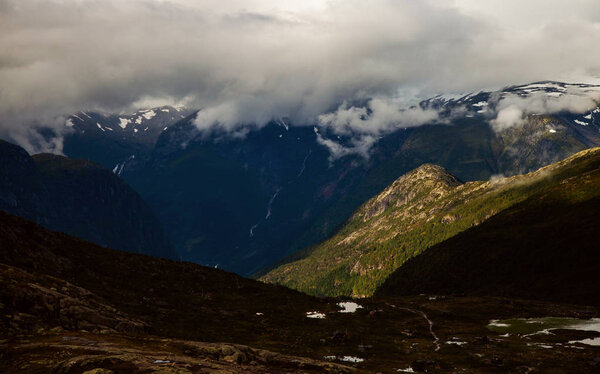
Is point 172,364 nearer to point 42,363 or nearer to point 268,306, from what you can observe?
point 42,363

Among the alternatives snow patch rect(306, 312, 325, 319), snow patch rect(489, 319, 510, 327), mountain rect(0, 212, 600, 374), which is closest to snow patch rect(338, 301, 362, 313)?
mountain rect(0, 212, 600, 374)

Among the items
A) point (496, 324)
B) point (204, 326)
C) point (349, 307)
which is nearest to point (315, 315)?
point (349, 307)

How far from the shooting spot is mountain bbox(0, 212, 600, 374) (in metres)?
33.0

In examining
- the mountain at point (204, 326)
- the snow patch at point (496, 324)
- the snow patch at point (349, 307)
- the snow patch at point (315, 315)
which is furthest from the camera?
the snow patch at point (349, 307)

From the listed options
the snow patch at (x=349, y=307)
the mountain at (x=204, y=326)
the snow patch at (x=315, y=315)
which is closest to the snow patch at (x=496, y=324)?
the mountain at (x=204, y=326)

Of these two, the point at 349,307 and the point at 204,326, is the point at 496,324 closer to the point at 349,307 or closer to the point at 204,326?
the point at 349,307

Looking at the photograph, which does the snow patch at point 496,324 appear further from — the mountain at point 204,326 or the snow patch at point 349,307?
the snow patch at point 349,307

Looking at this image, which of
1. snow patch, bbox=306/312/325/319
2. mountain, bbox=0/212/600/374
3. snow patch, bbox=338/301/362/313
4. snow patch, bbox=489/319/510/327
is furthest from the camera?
snow patch, bbox=338/301/362/313

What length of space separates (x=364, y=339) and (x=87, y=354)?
55.0 meters

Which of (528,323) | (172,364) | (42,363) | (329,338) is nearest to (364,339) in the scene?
(329,338)

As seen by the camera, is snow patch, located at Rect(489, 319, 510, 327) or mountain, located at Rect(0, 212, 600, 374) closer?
mountain, located at Rect(0, 212, 600, 374)

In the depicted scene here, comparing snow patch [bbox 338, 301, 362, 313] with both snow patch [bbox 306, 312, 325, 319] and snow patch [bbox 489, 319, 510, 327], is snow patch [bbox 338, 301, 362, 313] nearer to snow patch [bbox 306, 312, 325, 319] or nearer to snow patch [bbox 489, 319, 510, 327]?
snow patch [bbox 306, 312, 325, 319]

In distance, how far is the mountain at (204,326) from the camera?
3300cm

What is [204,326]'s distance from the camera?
66438 mm
